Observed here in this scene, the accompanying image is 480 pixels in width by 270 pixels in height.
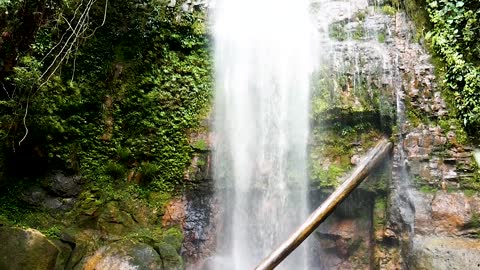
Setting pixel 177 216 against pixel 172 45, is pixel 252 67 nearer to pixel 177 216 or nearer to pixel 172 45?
pixel 172 45

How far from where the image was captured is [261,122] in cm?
604

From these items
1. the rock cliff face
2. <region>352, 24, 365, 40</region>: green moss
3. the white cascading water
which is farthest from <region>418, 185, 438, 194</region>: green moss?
<region>352, 24, 365, 40</region>: green moss

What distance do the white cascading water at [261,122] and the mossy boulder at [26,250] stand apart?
2.31 metres

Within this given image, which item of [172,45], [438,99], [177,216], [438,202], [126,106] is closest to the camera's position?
[438,202]

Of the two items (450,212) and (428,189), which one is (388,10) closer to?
(428,189)

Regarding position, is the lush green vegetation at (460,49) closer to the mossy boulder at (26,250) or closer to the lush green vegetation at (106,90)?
the lush green vegetation at (106,90)

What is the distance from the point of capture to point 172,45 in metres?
6.58

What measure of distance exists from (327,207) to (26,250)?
366 centimetres

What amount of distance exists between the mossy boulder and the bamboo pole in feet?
8.41

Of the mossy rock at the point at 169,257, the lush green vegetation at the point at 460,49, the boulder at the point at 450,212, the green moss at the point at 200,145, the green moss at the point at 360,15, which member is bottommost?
the mossy rock at the point at 169,257

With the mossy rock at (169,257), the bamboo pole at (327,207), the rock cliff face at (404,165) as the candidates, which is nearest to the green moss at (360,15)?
the rock cliff face at (404,165)

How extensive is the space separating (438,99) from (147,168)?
4.47 metres

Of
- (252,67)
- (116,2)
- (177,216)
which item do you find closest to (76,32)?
(116,2)

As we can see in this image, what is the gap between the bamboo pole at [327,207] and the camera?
13.3 ft
